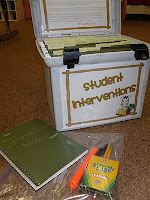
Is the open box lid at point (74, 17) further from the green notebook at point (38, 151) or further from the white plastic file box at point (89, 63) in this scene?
the green notebook at point (38, 151)

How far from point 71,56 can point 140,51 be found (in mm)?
200

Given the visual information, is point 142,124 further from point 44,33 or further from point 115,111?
point 44,33

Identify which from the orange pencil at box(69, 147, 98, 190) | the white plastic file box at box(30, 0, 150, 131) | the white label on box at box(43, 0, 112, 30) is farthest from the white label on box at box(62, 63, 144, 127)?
the white label on box at box(43, 0, 112, 30)

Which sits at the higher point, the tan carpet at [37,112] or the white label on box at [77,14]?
the white label on box at [77,14]

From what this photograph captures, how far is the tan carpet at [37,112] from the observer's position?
0.54m

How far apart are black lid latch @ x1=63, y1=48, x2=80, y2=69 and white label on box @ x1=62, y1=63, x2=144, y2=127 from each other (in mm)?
34

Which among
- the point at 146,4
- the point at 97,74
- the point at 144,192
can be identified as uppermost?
the point at 146,4

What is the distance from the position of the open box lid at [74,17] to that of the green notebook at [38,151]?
14.2 inches

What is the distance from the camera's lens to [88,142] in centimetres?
66

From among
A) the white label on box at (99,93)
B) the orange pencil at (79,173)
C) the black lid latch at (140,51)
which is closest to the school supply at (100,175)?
the orange pencil at (79,173)

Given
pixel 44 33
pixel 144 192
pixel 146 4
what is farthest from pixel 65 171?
pixel 146 4

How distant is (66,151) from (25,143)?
0.13 metres

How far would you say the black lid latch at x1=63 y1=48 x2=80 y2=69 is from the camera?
1.88ft

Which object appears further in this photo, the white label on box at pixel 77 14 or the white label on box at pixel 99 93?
the white label on box at pixel 77 14
